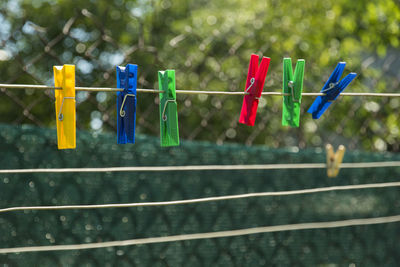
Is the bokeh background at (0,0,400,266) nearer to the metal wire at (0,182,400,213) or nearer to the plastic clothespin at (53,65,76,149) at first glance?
the metal wire at (0,182,400,213)

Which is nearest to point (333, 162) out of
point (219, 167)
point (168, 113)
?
point (219, 167)

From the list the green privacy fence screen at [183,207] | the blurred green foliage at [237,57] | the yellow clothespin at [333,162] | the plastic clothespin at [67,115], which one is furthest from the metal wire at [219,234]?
the plastic clothespin at [67,115]

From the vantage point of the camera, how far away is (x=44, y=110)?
369cm

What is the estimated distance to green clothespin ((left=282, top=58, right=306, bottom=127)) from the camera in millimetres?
1348

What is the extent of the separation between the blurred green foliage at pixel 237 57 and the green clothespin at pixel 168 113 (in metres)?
0.61

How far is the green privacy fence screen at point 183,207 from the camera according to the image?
1495 millimetres

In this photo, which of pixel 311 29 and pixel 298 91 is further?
pixel 311 29

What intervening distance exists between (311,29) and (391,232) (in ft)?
4.60

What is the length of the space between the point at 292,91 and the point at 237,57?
6.08ft

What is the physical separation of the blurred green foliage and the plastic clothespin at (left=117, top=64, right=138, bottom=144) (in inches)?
25.8

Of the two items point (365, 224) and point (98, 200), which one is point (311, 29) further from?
point (98, 200)

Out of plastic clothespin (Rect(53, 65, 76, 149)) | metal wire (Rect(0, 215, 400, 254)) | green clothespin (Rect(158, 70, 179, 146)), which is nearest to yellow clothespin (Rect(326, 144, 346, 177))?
metal wire (Rect(0, 215, 400, 254))

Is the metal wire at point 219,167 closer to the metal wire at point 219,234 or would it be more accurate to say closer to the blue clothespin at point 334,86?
the metal wire at point 219,234

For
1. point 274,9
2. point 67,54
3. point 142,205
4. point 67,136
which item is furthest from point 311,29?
point 67,136
